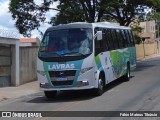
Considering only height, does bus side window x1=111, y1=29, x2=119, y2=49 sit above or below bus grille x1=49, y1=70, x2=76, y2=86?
above

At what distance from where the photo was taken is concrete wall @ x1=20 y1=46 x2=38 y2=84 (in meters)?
22.6

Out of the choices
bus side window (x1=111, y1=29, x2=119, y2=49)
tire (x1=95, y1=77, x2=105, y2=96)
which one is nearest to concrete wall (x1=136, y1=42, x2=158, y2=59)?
bus side window (x1=111, y1=29, x2=119, y2=49)

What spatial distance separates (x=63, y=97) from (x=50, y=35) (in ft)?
7.72

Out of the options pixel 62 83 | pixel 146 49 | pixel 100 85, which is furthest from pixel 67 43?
pixel 146 49

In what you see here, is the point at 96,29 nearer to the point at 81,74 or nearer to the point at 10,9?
the point at 81,74

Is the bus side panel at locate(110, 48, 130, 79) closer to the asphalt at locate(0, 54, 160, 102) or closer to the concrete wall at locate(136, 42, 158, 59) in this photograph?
the asphalt at locate(0, 54, 160, 102)

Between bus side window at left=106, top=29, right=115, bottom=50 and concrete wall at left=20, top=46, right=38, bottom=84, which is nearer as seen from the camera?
bus side window at left=106, top=29, right=115, bottom=50

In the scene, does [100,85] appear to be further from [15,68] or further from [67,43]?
[15,68]

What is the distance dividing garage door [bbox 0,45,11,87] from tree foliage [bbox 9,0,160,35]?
30.5 ft

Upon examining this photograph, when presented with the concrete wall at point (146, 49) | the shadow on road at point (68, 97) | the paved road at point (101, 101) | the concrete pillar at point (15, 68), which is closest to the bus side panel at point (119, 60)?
the paved road at point (101, 101)

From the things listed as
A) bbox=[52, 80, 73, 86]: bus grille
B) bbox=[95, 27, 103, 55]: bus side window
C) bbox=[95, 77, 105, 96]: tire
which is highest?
bbox=[95, 27, 103, 55]: bus side window

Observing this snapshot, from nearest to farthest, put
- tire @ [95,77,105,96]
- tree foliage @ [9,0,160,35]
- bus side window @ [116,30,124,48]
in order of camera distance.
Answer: tire @ [95,77,105,96] < bus side window @ [116,30,124,48] < tree foliage @ [9,0,160,35]

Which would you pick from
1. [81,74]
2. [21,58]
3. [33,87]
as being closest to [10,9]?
[21,58]

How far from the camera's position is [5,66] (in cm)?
2156
